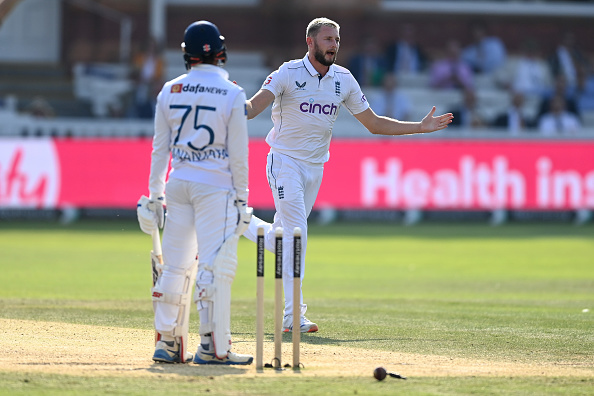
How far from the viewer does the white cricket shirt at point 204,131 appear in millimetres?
7137

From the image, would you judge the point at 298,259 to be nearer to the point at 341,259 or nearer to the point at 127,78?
the point at 341,259

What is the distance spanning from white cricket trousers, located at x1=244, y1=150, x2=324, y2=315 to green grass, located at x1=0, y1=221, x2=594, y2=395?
706 mm

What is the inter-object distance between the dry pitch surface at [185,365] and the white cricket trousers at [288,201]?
1.16m

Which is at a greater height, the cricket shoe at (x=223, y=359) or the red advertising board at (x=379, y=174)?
the red advertising board at (x=379, y=174)

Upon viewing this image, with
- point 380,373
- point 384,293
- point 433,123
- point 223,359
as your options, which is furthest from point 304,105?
point 384,293

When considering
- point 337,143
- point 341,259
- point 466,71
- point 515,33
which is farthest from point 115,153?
point 515,33

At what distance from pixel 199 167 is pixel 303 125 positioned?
8.14ft

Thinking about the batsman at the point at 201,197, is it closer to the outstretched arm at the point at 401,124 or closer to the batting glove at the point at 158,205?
the batting glove at the point at 158,205

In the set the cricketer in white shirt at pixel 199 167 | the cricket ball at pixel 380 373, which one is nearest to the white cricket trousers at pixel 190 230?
the cricketer in white shirt at pixel 199 167

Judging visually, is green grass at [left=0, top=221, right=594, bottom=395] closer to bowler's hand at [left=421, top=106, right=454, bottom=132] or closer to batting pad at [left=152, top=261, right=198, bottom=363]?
batting pad at [left=152, top=261, right=198, bottom=363]

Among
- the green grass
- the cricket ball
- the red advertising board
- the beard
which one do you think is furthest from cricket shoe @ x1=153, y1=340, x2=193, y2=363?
the red advertising board

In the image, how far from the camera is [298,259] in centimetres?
735

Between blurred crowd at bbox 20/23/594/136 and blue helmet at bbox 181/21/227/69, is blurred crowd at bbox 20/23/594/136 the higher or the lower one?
the higher one

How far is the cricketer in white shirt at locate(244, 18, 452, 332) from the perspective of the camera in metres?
9.35
